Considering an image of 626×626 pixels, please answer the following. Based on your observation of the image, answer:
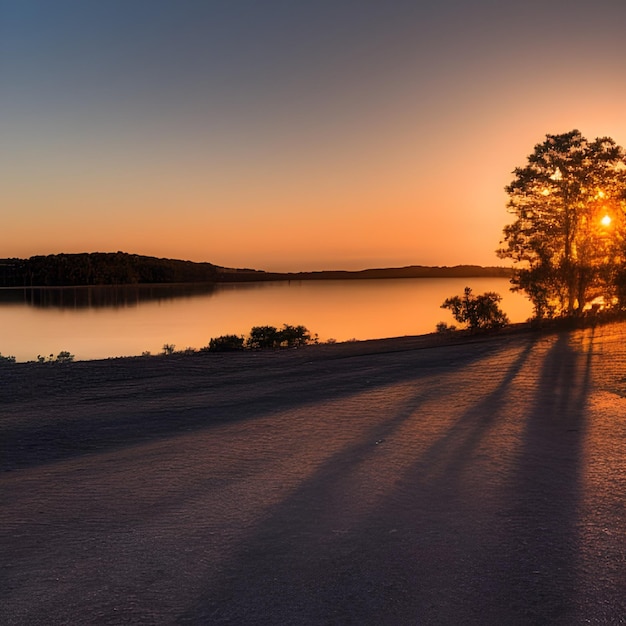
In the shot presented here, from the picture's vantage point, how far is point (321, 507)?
5.10 metres

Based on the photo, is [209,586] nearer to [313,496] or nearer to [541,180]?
[313,496]

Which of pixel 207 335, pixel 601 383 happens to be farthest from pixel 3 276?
pixel 601 383

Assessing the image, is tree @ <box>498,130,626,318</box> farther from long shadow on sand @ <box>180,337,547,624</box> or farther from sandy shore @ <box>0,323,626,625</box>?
long shadow on sand @ <box>180,337,547,624</box>

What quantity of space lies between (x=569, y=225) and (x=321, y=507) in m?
24.1

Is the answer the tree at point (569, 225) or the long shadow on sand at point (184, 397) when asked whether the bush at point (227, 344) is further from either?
the tree at point (569, 225)

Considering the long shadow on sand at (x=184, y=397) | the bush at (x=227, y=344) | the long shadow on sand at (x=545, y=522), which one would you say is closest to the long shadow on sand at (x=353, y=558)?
the long shadow on sand at (x=545, y=522)

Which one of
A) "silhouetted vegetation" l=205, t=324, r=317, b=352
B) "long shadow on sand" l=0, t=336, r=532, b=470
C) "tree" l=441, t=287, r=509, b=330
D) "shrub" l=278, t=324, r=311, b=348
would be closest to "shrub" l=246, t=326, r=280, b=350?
"silhouetted vegetation" l=205, t=324, r=317, b=352

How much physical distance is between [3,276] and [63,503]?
144100mm

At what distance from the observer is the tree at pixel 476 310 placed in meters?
23.1

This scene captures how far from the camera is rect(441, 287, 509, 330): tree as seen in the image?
2309 cm

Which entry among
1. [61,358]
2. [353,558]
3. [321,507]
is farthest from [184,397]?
[61,358]

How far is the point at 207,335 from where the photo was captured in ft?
137

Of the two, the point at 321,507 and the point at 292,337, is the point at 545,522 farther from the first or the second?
the point at 292,337

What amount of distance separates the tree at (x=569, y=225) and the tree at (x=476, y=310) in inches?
110
